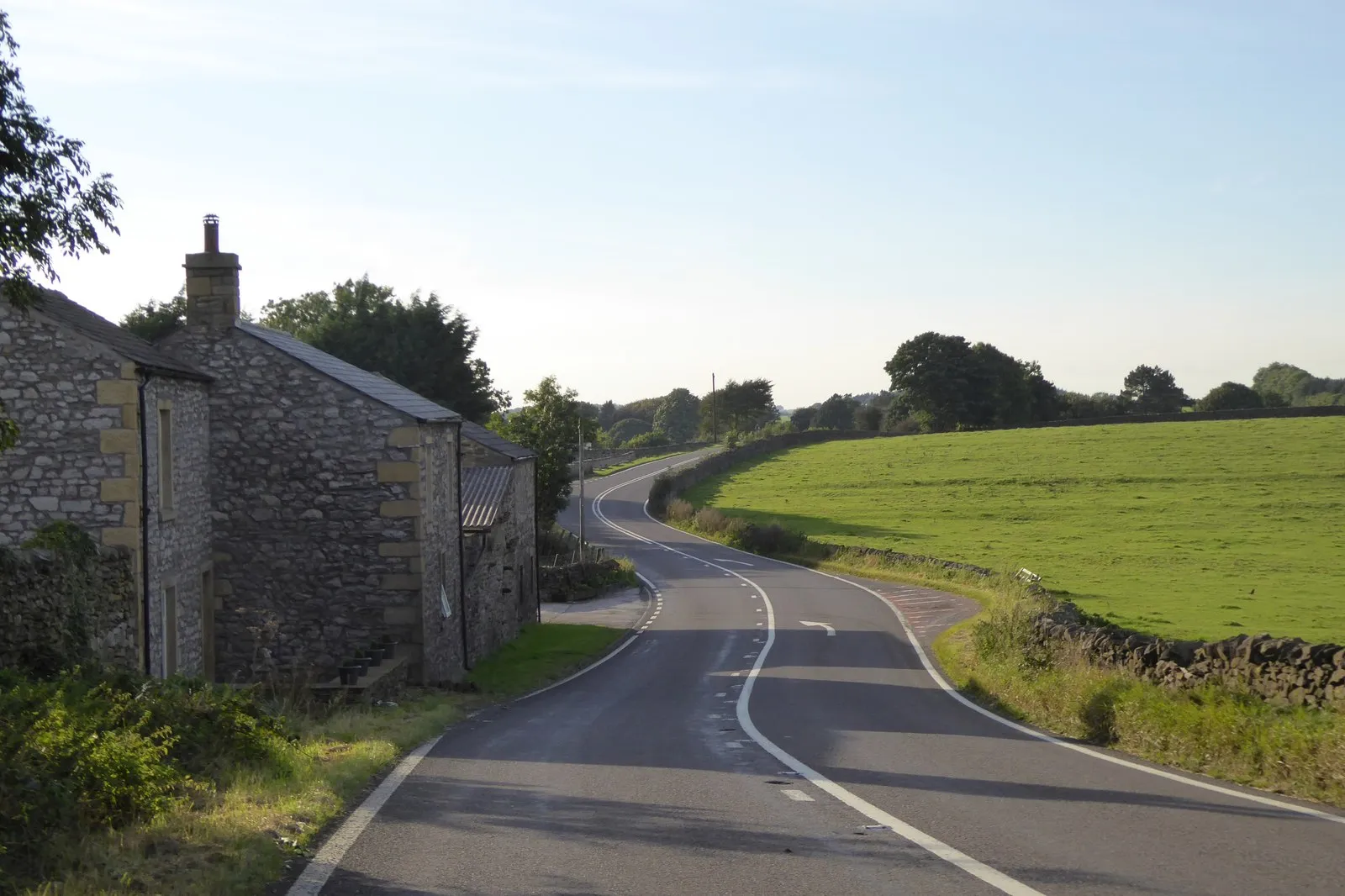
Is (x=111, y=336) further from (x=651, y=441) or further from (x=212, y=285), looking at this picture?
(x=651, y=441)

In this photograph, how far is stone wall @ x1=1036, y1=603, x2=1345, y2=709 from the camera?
1478cm

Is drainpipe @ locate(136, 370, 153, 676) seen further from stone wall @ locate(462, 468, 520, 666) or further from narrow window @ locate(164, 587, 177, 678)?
stone wall @ locate(462, 468, 520, 666)

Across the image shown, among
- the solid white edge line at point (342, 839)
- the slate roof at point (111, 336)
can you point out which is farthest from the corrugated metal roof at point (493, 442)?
the solid white edge line at point (342, 839)

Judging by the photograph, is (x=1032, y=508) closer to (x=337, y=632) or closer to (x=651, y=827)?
(x=337, y=632)

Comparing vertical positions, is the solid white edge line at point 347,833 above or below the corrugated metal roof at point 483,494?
below

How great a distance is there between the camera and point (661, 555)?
68500 millimetres

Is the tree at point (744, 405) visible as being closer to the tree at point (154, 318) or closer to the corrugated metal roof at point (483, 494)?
the tree at point (154, 318)

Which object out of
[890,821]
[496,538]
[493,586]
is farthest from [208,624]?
[890,821]

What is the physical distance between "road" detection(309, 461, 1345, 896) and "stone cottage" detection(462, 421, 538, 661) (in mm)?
8717

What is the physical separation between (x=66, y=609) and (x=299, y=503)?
340 inches

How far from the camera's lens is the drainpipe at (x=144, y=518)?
18047 millimetres

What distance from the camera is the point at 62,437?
1811 cm

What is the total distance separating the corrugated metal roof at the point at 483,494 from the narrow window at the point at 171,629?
1045cm

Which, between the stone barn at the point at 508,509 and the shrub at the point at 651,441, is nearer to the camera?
the stone barn at the point at 508,509
